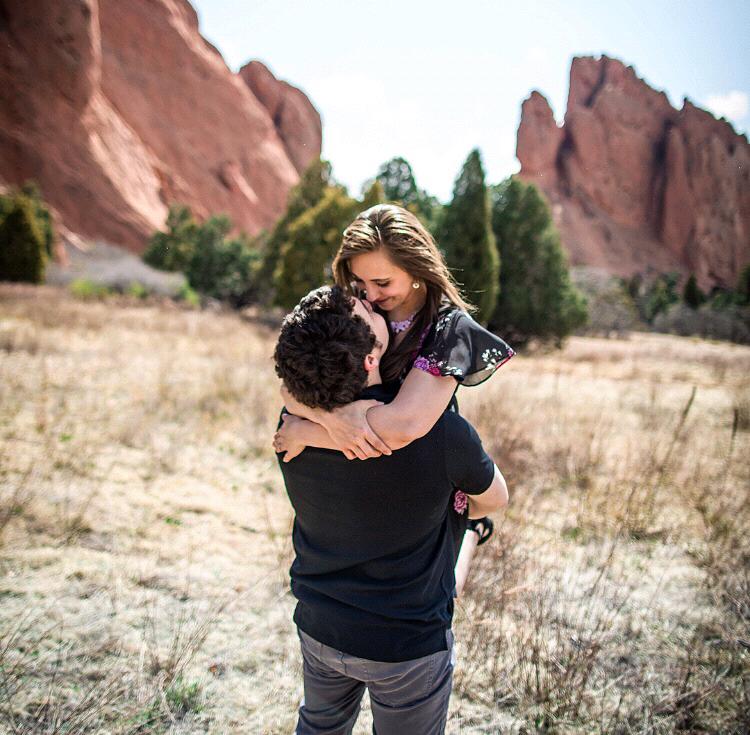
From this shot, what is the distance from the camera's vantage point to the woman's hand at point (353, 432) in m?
0.93

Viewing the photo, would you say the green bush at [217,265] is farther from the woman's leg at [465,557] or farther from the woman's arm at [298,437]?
the woman's arm at [298,437]

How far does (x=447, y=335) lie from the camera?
1.21 m

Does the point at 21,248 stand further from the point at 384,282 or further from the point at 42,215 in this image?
the point at 384,282

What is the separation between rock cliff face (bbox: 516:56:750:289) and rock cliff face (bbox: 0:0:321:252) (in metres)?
35.0

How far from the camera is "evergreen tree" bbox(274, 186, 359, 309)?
17750 mm

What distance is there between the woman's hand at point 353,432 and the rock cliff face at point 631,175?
2637 inches

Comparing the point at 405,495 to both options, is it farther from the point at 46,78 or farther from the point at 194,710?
the point at 46,78

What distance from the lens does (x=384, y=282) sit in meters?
1.38

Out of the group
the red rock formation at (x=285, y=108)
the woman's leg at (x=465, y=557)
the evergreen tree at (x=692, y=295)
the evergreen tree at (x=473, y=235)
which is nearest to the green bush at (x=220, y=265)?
the evergreen tree at (x=473, y=235)

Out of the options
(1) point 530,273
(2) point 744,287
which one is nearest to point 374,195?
(1) point 530,273

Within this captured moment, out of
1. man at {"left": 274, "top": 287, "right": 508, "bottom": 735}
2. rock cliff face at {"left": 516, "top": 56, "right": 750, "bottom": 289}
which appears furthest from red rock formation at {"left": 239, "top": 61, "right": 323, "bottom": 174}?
man at {"left": 274, "top": 287, "right": 508, "bottom": 735}

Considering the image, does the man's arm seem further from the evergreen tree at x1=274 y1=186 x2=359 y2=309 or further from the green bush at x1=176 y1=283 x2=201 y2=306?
the green bush at x1=176 y1=283 x2=201 y2=306

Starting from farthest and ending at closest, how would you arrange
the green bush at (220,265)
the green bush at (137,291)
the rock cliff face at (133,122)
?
the rock cliff face at (133,122) → the green bush at (220,265) → the green bush at (137,291)

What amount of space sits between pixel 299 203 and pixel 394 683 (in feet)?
78.0
